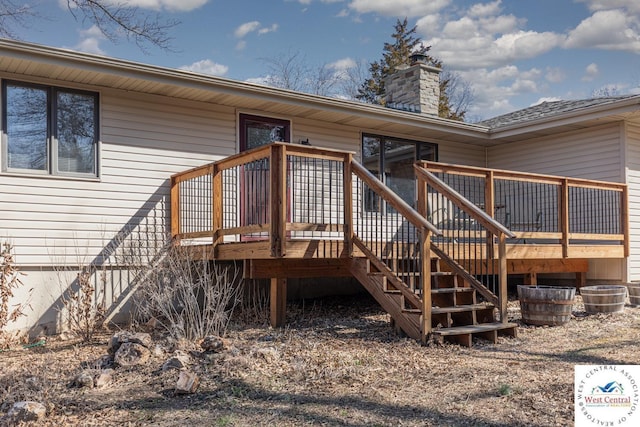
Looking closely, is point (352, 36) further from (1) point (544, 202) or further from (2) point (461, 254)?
(2) point (461, 254)

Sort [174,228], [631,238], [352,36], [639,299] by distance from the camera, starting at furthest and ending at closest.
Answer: [352,36]
[631,238]
[639,299]
[174,228]

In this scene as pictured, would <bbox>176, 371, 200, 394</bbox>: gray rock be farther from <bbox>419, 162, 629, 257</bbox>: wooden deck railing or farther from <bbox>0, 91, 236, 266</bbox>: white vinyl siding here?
<bbox>419, 162, 629, 257</bbox>: wooden deck railing

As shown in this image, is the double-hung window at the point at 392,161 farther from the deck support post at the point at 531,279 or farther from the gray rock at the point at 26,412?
the gray rock at the point at 26,412

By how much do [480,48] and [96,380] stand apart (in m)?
47.0

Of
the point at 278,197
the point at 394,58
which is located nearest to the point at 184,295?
the point at 278,197

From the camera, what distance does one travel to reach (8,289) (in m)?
6.96

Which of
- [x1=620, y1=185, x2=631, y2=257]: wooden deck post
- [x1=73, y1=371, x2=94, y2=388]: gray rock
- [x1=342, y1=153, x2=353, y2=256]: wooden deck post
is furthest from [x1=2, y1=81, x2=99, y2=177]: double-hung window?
[x1=620, y1=185, x2=631, y2=257]: wooden deck post

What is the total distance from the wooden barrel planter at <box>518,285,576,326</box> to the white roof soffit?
162 inches

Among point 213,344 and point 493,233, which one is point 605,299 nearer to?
point 493,233

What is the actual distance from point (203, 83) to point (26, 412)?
5.20m

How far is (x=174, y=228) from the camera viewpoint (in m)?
8.23

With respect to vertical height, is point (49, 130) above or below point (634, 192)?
above

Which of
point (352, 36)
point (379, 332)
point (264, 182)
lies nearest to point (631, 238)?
point (379, 332)
